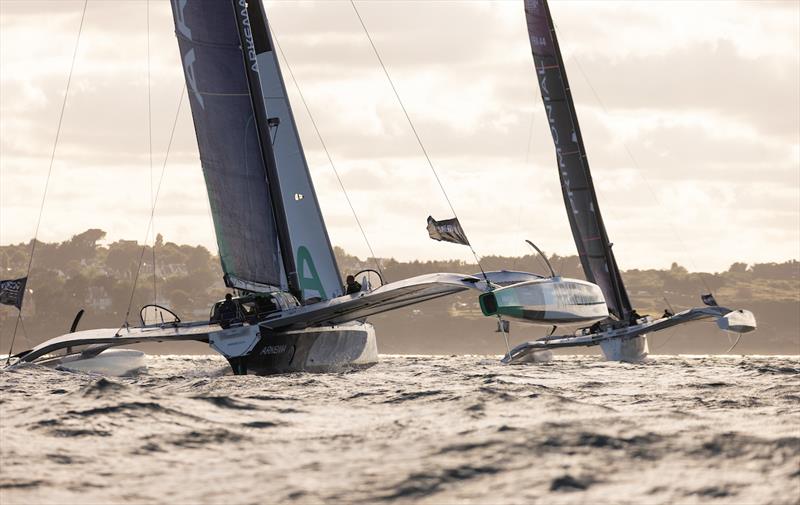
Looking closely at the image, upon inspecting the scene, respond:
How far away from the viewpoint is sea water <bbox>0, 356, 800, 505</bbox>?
7324mm

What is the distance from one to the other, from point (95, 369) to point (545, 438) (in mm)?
16815

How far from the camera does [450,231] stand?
17.5 m

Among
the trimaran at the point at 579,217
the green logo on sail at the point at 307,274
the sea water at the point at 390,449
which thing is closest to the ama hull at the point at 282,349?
the green logo on sail at the point at 307,274

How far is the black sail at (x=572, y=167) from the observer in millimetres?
32625

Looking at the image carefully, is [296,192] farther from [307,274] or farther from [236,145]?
[236,145]

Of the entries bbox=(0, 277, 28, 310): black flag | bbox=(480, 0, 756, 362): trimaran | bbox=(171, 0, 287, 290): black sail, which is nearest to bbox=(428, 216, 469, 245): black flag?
bbox=(171, 0, 287, 290): black sail

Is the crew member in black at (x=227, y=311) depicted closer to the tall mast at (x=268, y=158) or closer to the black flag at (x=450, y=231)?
the tall mast at (x=268, y=158)

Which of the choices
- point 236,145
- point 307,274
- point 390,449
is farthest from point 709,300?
point 390,449

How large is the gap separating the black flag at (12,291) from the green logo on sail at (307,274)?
5385 millimetres

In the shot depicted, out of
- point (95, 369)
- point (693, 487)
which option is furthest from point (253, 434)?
point (95, 369)

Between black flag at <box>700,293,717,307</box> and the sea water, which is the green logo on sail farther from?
black flag at <box>700,293,717,307</box>

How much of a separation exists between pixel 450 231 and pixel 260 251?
6.62 metres

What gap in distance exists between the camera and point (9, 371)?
23469mm

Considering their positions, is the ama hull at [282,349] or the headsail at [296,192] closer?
→ the ama hull at [282,349]
